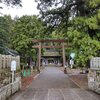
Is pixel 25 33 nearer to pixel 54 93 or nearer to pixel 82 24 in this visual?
pixel 82 24

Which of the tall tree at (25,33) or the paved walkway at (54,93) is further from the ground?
the tall tree at (25,33)

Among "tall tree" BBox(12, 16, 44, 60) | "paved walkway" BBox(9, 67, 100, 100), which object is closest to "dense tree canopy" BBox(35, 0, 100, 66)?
"paved walkway" BBox(9, 67, 100, 100)

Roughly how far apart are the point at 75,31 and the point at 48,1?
6.00 metres

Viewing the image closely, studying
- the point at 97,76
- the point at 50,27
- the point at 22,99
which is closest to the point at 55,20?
the point at 50,27

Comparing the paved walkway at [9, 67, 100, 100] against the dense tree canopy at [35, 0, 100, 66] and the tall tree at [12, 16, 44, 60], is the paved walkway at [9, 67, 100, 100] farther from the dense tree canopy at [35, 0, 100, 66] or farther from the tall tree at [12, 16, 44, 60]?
the tall tree at [12, 16, 44, 60]

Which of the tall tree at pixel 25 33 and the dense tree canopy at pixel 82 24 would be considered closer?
the dense tree canopy at pixel 82 24

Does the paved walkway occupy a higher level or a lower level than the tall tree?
lower

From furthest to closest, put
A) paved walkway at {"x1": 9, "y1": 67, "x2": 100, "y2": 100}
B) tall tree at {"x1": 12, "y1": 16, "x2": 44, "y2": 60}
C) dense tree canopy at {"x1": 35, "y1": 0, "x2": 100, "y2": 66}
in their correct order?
tall tree at {"x1": 12, "y1": 16, "x2": 44, "y2": 60}
dense tree canopy at {"x1": 35, "y1": 0, "x2": 100, "y2": 66}
paved walkway at {"x1": 9, "y1": 67, "x2": 100, "y2": 100}

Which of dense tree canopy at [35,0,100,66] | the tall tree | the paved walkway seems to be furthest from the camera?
the tall tree

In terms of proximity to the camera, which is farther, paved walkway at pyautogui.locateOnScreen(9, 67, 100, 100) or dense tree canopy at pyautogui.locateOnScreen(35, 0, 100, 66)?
dense tree canopy at pyautogui.locateOnScreen(35, 0, 100, 66)

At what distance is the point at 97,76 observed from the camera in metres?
21.7

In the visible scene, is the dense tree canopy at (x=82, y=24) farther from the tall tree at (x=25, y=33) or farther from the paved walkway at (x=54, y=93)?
the tall tree at (x=25, y=33)

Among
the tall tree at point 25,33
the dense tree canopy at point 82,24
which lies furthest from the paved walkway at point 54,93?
the tall tree at point 25,33

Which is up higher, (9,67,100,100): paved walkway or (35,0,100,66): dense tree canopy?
(35,0,100,66): dense tree canopy
